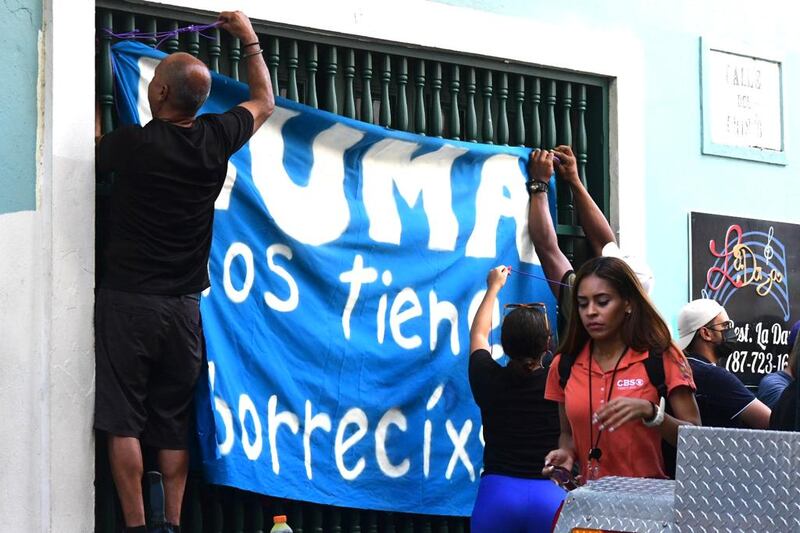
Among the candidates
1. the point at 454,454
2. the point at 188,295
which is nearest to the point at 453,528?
the point at 454,454

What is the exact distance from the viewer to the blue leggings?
18.1 ft

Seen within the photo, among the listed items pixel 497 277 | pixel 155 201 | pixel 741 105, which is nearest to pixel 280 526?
pixel 155 201

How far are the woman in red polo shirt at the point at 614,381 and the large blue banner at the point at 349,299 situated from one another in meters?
1.45

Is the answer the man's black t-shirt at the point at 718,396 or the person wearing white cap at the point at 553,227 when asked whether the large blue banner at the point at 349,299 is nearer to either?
the person wearing white cap at the point at 553,227

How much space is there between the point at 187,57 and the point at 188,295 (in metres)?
0.95

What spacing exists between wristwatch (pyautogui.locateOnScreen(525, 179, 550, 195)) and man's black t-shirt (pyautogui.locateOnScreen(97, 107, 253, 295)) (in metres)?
2.02

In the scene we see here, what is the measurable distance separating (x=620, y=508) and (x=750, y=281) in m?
4.51

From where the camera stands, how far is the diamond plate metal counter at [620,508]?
3.42 metres

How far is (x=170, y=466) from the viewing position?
215 inches

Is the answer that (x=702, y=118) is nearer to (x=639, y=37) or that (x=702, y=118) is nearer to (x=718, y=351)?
(x=639, y=37)

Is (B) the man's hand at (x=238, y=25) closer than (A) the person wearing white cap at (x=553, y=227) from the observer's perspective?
Yes

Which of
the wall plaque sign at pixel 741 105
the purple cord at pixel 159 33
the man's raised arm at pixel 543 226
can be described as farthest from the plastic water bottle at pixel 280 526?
the wall plaque sign at pixel 741 105

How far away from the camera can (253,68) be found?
19.0ft

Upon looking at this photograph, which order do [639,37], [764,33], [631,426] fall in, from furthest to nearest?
[764,33]
[639,37]
[631,426]
